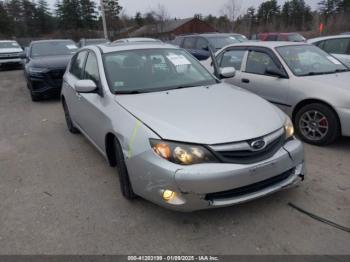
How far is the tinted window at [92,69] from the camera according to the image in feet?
13.2

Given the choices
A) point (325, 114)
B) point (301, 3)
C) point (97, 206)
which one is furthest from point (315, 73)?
point (301, 3)

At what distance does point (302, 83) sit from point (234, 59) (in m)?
1.74

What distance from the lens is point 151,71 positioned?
4.03 metres

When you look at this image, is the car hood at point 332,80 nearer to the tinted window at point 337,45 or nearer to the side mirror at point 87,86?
the side mirror at point 87,86

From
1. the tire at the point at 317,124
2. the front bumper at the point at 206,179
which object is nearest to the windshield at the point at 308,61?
the tire at the point at 317,124

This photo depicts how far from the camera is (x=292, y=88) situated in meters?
4.95

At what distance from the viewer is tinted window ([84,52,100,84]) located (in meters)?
4.04

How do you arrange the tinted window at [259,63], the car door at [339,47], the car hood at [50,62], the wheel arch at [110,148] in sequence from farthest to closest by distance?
1. the car hood at [50,62]
2. the car door at [339,47]
3. the tinted window at [259,63]
4. the wheel arch at [110,148]

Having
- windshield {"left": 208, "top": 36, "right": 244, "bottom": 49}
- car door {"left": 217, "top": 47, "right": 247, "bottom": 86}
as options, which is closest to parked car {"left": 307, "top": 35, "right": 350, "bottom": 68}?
car door {"left": 217, "top": 47, "right": 247, "bottom": 86}

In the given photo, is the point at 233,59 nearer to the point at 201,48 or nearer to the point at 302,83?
the point at 302,83

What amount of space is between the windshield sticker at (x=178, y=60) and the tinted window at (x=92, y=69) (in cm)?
98

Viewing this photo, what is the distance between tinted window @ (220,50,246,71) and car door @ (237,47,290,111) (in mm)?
181

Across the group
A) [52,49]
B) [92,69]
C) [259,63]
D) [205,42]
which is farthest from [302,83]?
[52,49]

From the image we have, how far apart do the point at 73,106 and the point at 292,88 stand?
3.41 m
